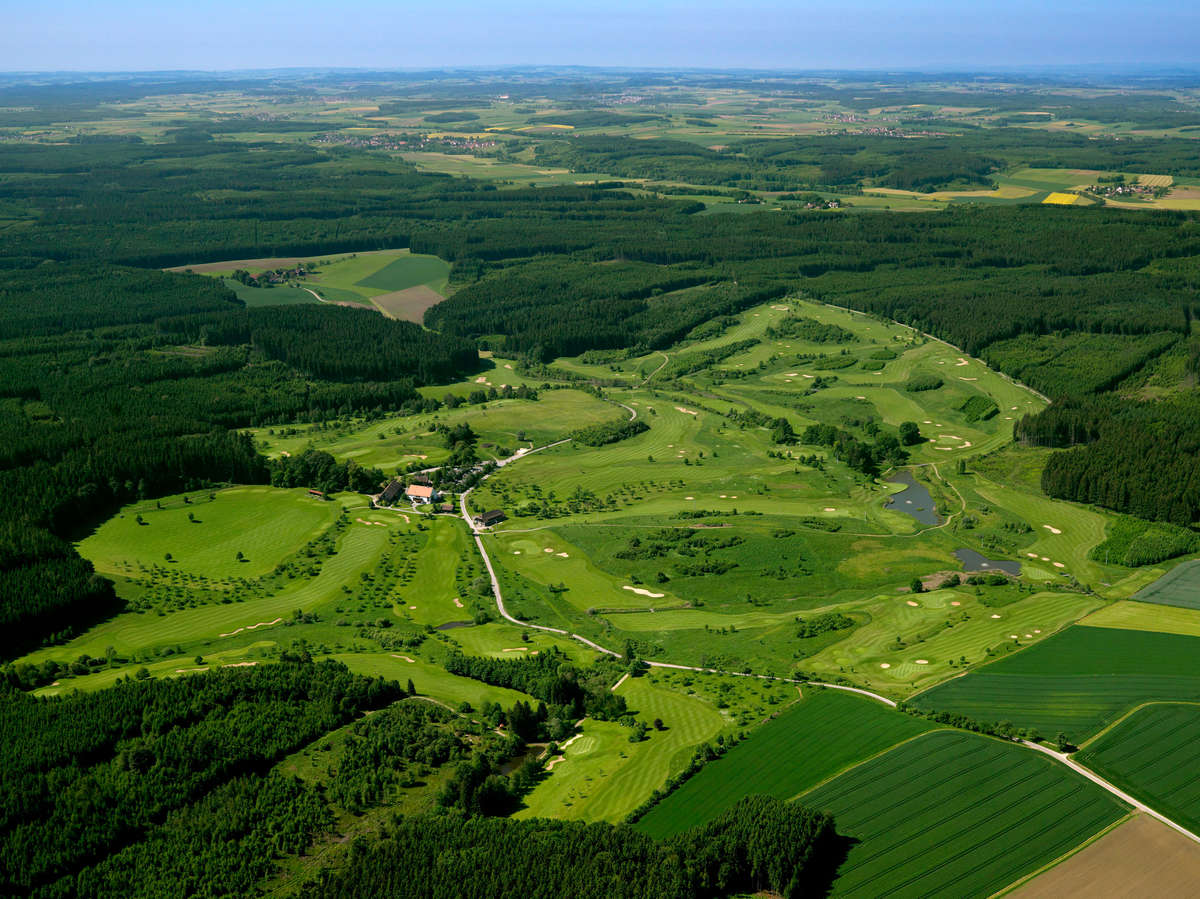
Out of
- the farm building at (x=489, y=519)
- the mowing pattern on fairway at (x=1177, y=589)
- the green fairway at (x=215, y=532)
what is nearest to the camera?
the mowing pattern on fairway at (x=1177, y=589)

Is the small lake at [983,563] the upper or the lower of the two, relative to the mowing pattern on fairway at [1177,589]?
lower

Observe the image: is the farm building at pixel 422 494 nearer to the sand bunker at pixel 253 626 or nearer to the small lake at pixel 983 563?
the sand bunker at pixel 253 626

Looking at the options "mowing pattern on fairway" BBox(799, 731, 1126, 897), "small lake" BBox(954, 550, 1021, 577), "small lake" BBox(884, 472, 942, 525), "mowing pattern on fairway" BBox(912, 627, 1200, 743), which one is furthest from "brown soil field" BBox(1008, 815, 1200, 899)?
"small lake" BBox(884, 472, 942, 525)

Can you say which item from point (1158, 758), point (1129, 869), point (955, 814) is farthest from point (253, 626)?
point (1158, 758)

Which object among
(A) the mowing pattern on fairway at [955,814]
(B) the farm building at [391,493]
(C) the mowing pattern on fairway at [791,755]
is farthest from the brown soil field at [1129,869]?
(B) the farm building at [391,493]

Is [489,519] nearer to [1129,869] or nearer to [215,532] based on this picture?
[215,532]

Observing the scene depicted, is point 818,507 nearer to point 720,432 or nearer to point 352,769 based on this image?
point 720,432
